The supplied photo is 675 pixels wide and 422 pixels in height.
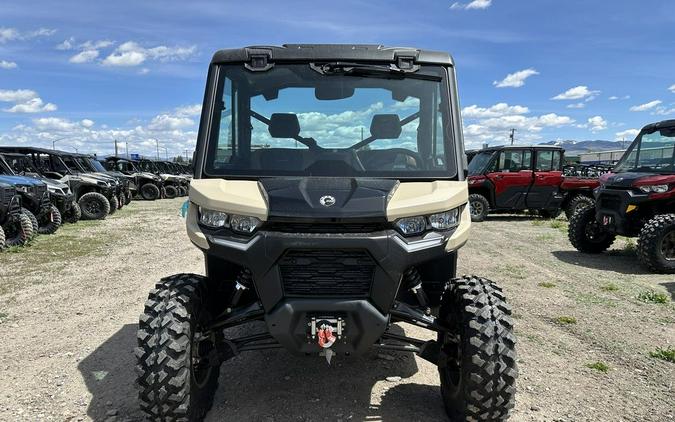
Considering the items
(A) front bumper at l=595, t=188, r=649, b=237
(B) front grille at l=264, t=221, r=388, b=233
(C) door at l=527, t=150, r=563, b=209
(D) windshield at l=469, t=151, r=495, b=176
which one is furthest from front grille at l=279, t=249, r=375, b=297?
(C) door at l=527, t=150, r=563, b=209

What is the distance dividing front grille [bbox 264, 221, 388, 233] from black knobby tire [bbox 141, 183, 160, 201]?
22600mm

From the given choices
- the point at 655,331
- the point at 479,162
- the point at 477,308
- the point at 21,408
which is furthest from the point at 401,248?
the point at 479,162

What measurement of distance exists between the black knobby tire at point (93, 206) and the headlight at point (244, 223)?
13450mm

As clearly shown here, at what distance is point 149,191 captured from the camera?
78.9 feet

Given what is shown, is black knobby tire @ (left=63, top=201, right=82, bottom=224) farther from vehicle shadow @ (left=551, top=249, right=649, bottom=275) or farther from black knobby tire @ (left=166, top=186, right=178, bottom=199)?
vehicle shadow @ (left=551, top=249, right=649, bottom=275)

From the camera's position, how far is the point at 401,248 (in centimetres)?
281

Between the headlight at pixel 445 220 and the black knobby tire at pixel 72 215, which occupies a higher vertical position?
the headlight at pixel 445 220

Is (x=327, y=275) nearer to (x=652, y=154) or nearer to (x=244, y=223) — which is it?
(x=244, y=223)

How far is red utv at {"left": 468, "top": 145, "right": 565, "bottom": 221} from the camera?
49.0 ft

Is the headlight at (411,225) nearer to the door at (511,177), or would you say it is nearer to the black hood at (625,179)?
the black hood at (625,179)

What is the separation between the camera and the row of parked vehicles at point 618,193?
771 centimetres

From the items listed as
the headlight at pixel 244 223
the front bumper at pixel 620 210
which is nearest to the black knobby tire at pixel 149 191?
the front bumper at pixel 620 210

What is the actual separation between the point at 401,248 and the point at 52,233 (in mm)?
11158

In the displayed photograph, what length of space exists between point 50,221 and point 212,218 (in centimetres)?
1019
